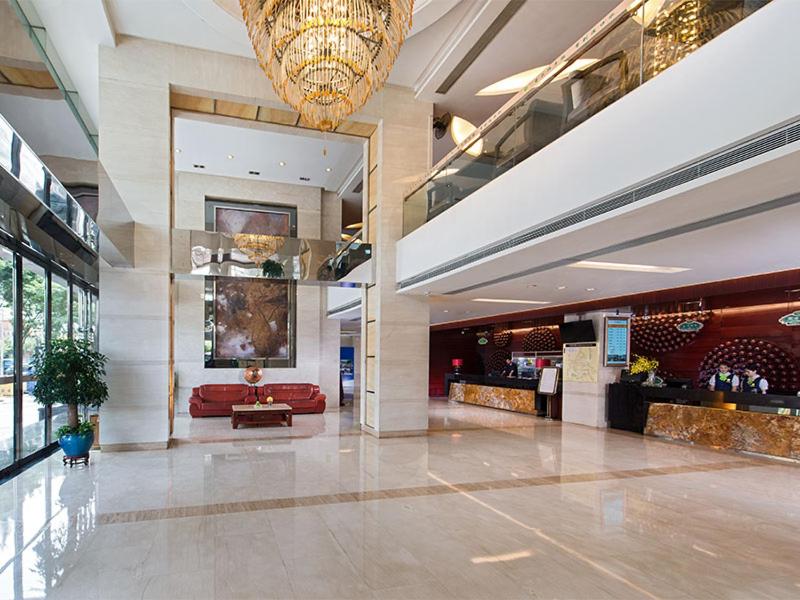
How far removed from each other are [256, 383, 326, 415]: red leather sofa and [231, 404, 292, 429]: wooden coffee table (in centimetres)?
186

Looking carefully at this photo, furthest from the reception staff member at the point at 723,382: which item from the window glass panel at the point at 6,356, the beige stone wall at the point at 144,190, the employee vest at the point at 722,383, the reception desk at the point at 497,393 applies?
the window glass panel at the point at 6,356

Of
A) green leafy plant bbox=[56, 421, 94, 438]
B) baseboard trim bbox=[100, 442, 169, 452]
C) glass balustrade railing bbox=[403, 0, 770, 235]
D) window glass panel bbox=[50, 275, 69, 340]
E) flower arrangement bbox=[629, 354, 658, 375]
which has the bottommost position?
baseboard trim bbox=[100, 442, 169, 452]

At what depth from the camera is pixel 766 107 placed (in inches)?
137

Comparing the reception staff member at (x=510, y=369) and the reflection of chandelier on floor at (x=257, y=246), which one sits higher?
the reflection of chandelier on floor at (x=257, y=246)

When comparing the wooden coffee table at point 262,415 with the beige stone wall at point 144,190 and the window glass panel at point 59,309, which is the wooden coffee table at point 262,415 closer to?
the beige stone wall at point 144,190

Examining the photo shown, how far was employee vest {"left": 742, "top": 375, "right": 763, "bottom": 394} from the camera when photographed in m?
10.5

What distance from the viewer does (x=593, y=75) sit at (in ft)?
17.9

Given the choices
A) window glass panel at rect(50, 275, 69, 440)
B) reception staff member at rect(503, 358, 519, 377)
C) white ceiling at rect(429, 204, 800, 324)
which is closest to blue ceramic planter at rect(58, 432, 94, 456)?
window glass panel at rect(50, 275, 69, 440)

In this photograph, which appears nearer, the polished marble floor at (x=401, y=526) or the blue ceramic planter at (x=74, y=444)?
the polished marble floor at (x=401, y=526)

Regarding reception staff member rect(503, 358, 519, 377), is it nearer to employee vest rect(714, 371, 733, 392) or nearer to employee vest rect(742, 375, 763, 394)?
employee vest rect(714, 371, 733, 392)

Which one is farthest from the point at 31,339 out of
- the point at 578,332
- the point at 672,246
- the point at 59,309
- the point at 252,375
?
the point at 578,332

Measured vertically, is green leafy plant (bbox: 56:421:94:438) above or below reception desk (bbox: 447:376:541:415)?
above

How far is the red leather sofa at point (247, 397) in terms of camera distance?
13.5m

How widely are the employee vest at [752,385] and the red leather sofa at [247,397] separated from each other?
10.2m
